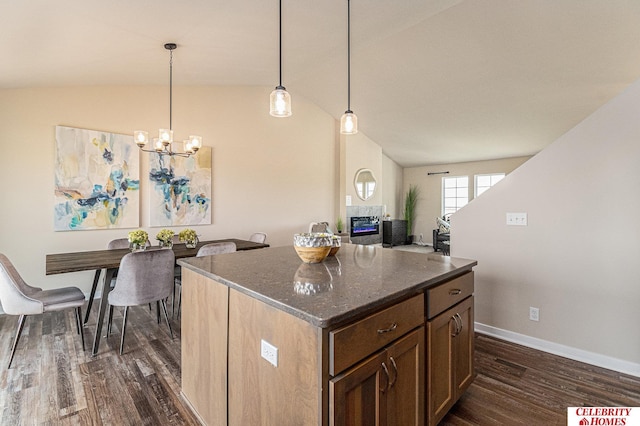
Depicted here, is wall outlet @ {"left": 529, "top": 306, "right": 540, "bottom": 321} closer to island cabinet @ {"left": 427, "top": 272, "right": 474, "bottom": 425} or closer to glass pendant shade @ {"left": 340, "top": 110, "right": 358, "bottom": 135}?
island cabinet @ {"left": 427, "top": 272, "right": 474, "bottom": 425}

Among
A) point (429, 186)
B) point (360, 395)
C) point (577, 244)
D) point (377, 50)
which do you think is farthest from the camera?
point (429, 186)

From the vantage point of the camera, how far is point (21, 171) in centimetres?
355

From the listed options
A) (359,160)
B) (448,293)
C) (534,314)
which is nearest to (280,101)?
(448,293)

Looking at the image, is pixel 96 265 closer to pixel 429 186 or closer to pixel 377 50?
pixel 377 50

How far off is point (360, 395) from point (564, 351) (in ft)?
7.91

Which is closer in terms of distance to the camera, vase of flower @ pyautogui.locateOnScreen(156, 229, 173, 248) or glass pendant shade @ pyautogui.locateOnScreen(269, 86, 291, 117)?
glass pendant shade @ pyautogui.locateOnScreen(269, 86, 291, 117)

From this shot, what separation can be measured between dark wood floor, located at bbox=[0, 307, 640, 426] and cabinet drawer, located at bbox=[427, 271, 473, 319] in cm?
72

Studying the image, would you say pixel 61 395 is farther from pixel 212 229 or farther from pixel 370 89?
pixel 370 89

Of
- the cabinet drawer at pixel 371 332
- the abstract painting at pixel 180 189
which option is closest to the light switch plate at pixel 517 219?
the cabinet drawer at pixel 371 332

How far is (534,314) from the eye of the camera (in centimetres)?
274

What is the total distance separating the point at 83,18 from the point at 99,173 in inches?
83.7

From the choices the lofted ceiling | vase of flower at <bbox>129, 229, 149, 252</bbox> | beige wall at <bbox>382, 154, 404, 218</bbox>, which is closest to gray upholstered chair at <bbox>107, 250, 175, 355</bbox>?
vase of flower at <bbox>129, 229, 149, 252</bbox>

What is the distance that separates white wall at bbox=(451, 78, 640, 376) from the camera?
233 centimetres

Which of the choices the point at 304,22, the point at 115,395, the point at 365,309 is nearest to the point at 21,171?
the point at 115,395
